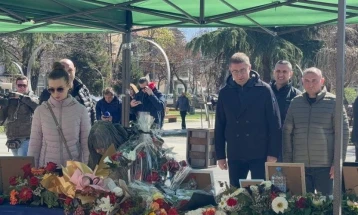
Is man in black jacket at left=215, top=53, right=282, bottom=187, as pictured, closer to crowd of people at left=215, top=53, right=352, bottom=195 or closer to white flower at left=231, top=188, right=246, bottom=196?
crowd of people at left=215, top=53, right=352, bottom=195

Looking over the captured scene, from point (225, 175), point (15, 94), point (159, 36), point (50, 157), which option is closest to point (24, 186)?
point (50, 157)

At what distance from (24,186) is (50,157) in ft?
2.11

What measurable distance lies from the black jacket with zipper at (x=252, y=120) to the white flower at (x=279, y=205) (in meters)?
1.51

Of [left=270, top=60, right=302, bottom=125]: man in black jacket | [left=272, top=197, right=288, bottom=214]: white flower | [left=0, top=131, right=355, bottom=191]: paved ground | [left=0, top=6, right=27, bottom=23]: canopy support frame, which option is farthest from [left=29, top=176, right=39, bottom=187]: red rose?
[left=0, top=131, right=355, bottom=191]: paved ground

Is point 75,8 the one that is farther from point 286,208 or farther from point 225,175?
point 225,175

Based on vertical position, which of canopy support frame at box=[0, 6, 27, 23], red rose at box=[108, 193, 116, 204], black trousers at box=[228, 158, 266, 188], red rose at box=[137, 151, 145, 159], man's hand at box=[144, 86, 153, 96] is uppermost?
canopy support frame at box=[0, 6, 27, 23]

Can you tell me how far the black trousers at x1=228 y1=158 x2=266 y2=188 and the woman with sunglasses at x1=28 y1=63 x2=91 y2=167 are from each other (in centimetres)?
118

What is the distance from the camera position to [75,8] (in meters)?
5.93

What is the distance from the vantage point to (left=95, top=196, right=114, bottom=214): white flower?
319 centimetres

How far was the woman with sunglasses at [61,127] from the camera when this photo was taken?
429 cm

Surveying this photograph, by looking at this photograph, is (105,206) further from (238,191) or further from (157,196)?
(238,191)

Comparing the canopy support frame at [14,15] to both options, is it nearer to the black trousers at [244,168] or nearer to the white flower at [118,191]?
the black trousers at [244,168]

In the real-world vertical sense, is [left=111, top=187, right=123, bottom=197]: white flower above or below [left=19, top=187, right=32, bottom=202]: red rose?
above

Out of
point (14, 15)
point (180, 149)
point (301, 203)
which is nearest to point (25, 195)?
point (301, 203)
